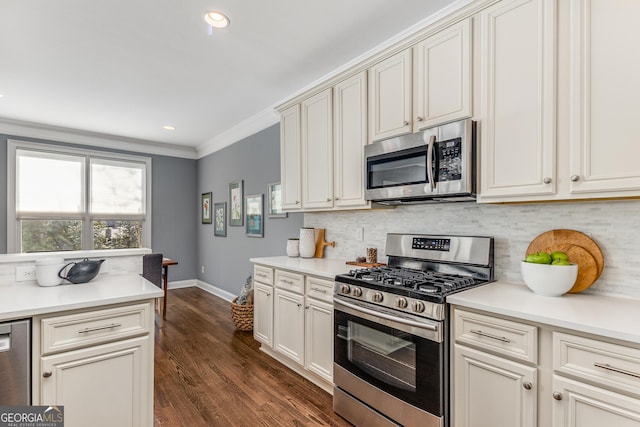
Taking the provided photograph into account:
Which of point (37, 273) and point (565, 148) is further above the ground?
point (565, 148)

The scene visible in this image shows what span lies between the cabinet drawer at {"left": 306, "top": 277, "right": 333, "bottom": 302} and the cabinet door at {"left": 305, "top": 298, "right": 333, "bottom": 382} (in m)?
0.04

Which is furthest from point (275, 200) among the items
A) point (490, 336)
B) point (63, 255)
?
point (490, 336)

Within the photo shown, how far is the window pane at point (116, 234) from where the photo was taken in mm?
5258

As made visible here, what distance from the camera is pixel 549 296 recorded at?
1.65 meters

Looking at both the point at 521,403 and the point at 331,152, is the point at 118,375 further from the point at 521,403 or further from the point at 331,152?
the point at 331,152

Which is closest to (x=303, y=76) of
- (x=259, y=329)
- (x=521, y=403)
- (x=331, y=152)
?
(x=331, y=152)

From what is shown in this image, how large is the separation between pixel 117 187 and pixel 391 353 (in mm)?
5425

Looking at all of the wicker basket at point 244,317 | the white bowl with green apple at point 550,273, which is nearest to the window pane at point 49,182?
the wicker basket at point 244,317

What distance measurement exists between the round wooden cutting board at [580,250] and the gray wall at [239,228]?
7.86 feet

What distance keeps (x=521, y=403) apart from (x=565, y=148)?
1.22m

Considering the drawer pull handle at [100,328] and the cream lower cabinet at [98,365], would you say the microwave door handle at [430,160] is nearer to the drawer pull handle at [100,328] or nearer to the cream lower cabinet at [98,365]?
the cream lower cabinet at [98,365]

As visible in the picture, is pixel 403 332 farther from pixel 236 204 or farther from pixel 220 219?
pixel 220 219

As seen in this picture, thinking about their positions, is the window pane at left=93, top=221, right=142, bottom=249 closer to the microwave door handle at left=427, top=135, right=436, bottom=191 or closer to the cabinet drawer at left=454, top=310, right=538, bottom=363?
the microwave door handle at left=427, top=135, right=436, bottom=191

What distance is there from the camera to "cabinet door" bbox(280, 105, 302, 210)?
10.4 ft
